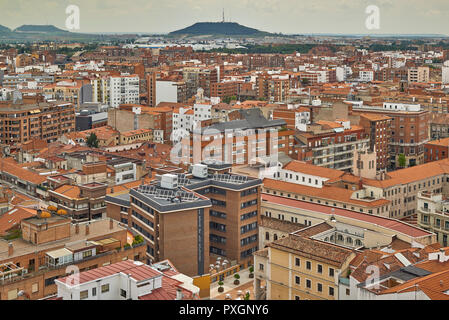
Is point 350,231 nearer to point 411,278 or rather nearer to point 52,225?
point 411,278

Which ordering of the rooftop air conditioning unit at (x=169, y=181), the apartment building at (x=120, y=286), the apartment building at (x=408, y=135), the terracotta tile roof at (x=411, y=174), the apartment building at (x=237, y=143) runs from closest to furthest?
the apartment building at (x=120, y=286)
the rooftop air conditioning unit at (x=169, y=181)
the terracotta tile roof at (x=411, y=174)
the apartment building at (x=237, y=143)
the apartment building at (x=408, y=135)

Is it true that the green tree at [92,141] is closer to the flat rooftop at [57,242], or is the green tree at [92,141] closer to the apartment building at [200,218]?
the apartment building at [200,218]

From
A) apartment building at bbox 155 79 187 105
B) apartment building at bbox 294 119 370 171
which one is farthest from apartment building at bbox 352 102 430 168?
apartment building at bbox 155 79 187 105

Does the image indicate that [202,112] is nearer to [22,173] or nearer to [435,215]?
[22,173]

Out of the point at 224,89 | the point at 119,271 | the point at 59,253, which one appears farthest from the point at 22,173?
the point at 224,89

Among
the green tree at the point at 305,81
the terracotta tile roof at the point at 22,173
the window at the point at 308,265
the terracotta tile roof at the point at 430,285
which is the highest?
the green tree at the point at 305,81

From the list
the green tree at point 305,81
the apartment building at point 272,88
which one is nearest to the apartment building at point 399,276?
the apartment building at point 272,88
